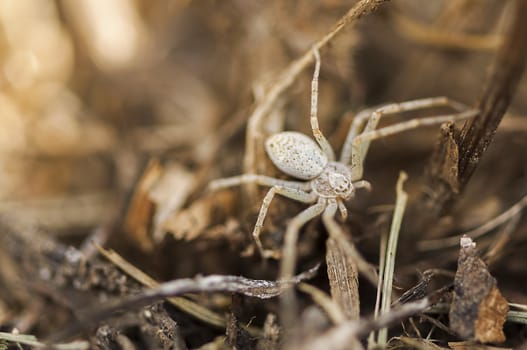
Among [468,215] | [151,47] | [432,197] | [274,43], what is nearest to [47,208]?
[151,47]

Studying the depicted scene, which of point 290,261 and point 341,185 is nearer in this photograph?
point 290,261

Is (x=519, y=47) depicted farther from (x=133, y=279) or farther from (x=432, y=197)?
(x=133, y=279)

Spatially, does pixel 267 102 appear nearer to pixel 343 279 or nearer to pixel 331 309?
pixel 343 279

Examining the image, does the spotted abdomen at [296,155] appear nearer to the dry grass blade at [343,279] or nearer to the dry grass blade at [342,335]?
the dry grass blade at [343,279]

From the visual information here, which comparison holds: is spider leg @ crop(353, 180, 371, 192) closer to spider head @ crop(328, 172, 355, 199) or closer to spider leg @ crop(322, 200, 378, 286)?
spider head @ crop(328, 172, 355, 199)

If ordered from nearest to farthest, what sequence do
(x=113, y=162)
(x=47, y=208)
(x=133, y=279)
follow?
(x=133, y=279), (x=47, y=208), (x=113, y=162)

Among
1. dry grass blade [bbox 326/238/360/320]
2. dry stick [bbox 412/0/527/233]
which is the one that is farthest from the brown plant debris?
dry stick [bbox 412/0/527/233]

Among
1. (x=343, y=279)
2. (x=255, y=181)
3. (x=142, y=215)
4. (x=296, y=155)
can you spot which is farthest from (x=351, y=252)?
(x=142, y=215)
